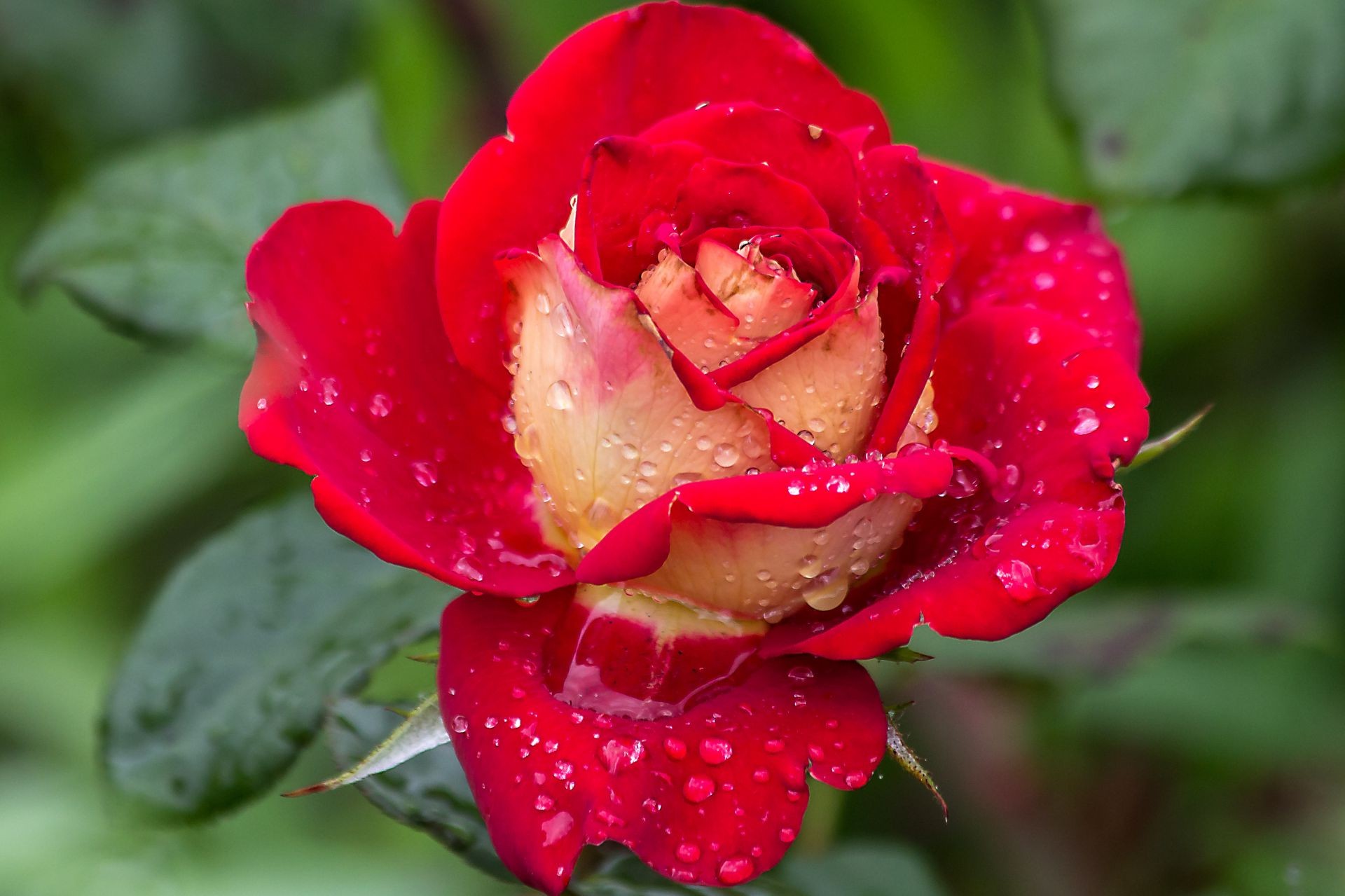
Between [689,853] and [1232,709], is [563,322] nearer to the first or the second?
[689,853]

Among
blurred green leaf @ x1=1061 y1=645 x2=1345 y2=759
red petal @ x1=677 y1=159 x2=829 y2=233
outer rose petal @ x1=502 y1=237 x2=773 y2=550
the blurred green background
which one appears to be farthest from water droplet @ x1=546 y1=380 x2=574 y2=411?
blurred green leaf @ x1=1061 y1=645 x2=1345 y2=759

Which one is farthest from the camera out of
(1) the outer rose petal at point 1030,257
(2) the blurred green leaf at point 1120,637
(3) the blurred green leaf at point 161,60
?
(3) the blurred green leaf at point 161,60

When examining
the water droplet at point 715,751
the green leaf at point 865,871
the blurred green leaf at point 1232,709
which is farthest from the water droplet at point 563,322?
the blurred green leaf at point 1232,709

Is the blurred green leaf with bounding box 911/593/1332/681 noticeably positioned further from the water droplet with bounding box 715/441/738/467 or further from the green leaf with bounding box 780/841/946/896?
the water droplet with bounding box 715/441/738/467

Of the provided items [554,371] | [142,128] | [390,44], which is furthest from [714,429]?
[390,44]

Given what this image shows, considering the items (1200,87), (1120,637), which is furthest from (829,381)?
(1120,637)

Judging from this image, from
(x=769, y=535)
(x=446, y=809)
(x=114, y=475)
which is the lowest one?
(x=114, y=475)

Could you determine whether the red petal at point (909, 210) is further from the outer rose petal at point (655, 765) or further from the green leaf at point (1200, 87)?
the green leaf at point (1200, 87)
